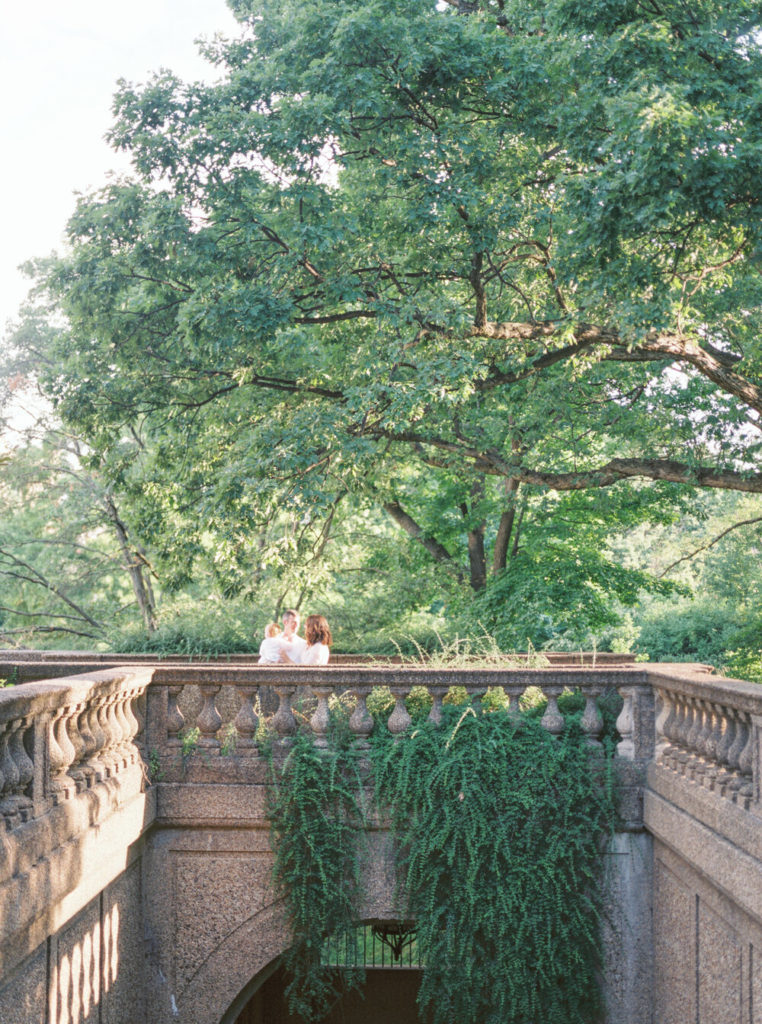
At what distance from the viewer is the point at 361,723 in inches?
286

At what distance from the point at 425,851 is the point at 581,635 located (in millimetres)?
11964

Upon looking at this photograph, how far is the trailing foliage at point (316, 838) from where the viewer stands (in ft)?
23.2

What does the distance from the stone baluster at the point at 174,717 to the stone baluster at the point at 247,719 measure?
437 millimetres

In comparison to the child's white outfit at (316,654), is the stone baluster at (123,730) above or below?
below

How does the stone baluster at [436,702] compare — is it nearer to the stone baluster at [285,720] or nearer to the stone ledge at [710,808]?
the stone baluster at [285,720]

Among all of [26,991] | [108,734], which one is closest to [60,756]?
[108,734]

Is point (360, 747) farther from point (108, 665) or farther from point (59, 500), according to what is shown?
point (59, 500)

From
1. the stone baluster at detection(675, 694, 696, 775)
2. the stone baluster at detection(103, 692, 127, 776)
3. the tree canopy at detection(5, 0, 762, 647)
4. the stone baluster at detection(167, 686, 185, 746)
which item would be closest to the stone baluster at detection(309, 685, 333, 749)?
the stone baluster at detection(167, 686, 185, 746)

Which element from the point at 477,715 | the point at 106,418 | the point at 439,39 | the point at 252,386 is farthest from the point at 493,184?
the point at 477,715

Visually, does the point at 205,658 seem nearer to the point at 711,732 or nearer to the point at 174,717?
the point at 174,717

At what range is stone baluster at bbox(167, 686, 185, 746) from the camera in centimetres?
738

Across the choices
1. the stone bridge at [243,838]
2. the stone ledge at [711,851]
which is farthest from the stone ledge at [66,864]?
the stone ledge at [711,851]

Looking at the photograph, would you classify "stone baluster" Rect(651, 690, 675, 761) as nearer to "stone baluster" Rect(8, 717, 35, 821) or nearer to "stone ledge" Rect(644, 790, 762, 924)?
"stone ledge" Rect(644, 790, 762, 924)

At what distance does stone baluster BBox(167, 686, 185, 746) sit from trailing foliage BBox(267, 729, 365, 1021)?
2.54 ft
